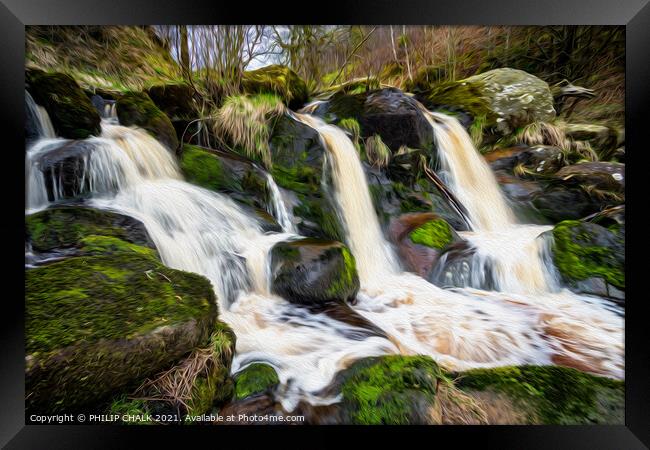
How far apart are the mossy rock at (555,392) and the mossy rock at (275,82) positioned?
77.1 inches

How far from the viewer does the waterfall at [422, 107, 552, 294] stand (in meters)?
1.59

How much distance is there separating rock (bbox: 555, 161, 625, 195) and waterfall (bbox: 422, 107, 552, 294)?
1.16 feet

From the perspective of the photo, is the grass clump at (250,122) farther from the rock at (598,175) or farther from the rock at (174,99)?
the rock at (598,175)

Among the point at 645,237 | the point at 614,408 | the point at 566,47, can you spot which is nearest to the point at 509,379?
the point at 614,408

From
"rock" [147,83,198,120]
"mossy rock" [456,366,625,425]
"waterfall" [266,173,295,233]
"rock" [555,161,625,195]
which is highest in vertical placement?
"rock" [147,83,198,120]

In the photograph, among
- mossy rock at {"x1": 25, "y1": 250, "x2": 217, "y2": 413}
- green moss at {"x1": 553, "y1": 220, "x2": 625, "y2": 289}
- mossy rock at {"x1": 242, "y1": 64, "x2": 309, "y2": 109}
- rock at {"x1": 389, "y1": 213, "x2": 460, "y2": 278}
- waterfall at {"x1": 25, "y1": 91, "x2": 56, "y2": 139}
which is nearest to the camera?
mossy rock at {"x1": 25, "y1": 250, "x2": 217, "y2": 413}

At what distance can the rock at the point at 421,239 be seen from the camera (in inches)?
66.9

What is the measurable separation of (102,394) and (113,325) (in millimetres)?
280

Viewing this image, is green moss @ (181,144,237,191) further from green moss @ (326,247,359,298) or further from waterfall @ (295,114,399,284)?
green moss @ (326,247,359,298)

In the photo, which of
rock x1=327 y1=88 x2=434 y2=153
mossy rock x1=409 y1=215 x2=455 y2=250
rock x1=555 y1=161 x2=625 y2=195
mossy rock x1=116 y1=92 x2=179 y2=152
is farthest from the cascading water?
mossy rock x1=116 y1=92 x2=179 y2=152

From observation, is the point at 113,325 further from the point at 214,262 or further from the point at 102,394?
the point at 214,262

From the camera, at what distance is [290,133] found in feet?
→ 5.74

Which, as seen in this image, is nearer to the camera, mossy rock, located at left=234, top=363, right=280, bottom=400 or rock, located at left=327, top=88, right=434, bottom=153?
mossy rock, located at left=234, top=363, right=280, bottom=400

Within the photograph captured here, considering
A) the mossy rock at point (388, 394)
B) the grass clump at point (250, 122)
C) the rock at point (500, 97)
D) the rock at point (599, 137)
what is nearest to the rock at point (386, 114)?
the rock at point (500, 97)
